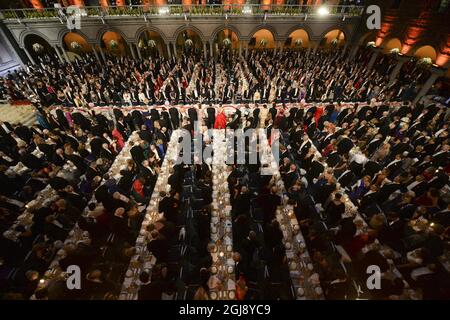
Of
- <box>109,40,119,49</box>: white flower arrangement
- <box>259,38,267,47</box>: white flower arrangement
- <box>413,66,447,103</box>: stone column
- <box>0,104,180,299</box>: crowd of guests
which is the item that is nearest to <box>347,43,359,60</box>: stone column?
<box>259,38,267,47</box>: white flower arrangement

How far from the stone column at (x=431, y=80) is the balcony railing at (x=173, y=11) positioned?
34.9ft

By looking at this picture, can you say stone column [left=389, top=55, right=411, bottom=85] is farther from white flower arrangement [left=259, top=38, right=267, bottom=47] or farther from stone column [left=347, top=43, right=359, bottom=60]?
white flower arrangement [left=259, top=38, right=267, bottom=47]

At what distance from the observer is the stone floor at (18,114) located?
1354cm

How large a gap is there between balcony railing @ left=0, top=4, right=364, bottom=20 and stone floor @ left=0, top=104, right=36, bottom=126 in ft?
29.9

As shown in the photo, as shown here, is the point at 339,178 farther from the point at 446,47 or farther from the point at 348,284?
the point at 446,47

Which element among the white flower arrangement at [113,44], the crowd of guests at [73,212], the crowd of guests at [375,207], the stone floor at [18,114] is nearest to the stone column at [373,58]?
the crowd of guests at [375,207]

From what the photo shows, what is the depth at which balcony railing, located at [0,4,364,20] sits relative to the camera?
59.4 ft

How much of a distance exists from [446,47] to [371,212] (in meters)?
14.7

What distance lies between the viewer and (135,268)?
5.72 m

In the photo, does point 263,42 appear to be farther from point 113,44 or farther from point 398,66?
point 113,44

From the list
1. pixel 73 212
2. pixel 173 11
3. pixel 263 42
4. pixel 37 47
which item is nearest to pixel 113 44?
pixel 37 47

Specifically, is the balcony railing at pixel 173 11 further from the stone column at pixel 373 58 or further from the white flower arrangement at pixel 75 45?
the stone column at pixel 373 58

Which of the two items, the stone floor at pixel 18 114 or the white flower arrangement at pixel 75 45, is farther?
the white flower arrangement at pixel 75 45
